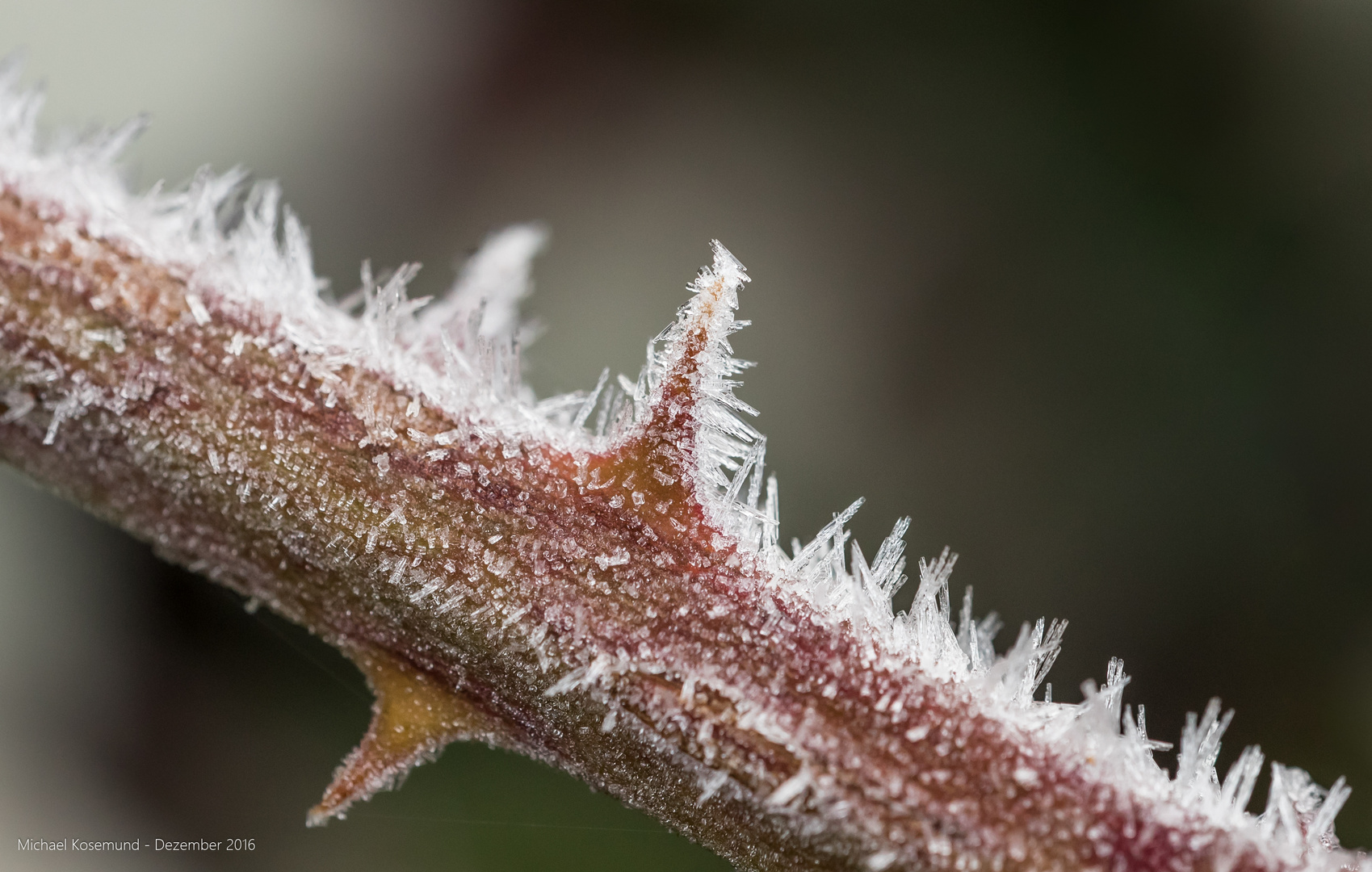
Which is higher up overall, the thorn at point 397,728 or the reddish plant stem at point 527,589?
the reddish plant stem at point 527,589

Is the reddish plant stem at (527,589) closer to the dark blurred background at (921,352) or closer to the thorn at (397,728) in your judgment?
the thorn at (397,728)

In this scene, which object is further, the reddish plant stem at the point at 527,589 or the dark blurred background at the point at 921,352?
the dark blurred background at the point at 921,352

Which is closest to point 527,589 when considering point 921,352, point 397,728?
point 397,728

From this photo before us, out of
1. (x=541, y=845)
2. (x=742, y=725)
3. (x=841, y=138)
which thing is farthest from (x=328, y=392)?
(x=841, y=138)

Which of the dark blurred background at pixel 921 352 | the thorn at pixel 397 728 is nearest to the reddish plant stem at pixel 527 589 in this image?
the thorn at pixel 397 728

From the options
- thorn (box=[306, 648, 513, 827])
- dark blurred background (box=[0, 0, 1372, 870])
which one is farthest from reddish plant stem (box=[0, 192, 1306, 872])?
dark blurred background (box=[0, 0, 1372, 870])

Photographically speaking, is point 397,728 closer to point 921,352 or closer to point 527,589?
point 527,589

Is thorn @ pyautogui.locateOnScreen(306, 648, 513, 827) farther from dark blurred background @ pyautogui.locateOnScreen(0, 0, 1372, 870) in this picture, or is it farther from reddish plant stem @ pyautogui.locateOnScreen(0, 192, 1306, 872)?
dark blurred background @ pyautogui.locateOnScreen(0, 0, 1372, 870)

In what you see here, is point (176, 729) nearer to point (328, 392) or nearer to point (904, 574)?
point (328, 392)

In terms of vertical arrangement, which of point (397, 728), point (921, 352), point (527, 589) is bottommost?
point (397, 728)
